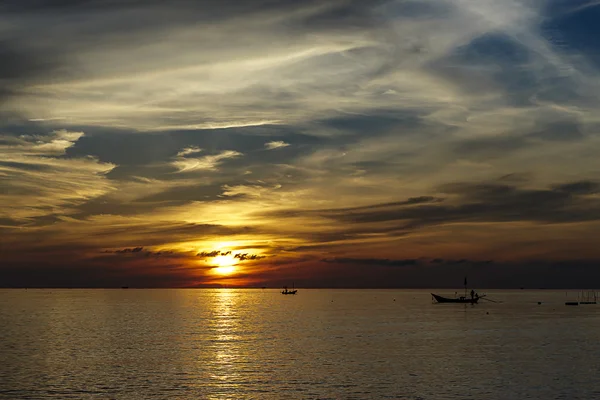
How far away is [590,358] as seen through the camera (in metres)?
98.2

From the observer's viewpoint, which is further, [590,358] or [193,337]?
[193,337]

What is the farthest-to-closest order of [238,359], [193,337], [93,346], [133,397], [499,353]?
[193,337]
[93,346]
[499,353]
[238,359]
[133,397]

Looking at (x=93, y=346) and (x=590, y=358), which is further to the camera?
(x=93, y=346)

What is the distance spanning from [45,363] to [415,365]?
50.2 metres

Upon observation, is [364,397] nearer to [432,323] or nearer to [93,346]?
[93,346]

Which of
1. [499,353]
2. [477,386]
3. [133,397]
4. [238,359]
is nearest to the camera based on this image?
[133,397]

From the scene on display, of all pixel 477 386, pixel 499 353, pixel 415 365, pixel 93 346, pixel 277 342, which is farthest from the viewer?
pixel 277 342

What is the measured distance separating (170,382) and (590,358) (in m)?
61.0

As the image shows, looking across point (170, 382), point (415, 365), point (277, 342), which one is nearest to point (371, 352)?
point (415, 365)

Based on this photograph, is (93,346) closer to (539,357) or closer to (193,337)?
(193,337)

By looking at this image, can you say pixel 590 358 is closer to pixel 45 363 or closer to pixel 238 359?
pixel 238 359

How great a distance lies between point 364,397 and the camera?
2665 inches

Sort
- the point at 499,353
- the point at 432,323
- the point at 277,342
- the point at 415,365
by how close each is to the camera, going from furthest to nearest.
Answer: the point at 432,323 < the point at 277,342 < the point at 499,353 < the point at 415,365

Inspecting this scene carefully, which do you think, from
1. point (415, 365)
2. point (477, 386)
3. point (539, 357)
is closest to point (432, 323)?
point (539, 357)
